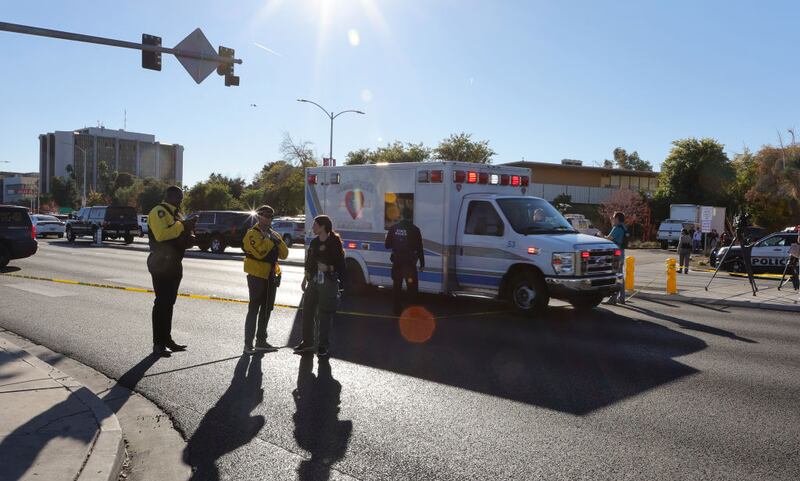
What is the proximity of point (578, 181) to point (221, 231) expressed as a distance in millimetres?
46117

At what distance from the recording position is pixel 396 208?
41.0 feet

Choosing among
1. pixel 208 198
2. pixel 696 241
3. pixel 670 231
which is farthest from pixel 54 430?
pixel 208 198

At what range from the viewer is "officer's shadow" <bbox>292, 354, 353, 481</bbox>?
4508 millimetres

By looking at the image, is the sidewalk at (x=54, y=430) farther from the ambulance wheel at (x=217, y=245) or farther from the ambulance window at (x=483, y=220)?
the ambulance wheel at (x=217, y=245)

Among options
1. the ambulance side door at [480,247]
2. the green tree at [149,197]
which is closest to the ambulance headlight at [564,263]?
the ambulance side door at [480,247]

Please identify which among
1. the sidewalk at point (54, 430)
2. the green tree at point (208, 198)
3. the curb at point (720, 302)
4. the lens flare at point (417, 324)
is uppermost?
the green tree at point (208, 198)

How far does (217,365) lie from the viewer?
7348 mm

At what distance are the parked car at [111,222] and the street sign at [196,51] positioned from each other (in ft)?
73.4

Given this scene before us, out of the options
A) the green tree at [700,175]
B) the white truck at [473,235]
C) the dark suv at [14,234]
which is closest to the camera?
the white truck at [473,235]

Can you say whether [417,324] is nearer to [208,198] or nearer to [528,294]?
[528,294]

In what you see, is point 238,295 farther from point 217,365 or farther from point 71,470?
point 71,470

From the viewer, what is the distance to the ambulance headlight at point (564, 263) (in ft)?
34.2

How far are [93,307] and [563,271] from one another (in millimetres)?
8204

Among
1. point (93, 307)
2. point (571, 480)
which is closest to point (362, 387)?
point (571, 480)
